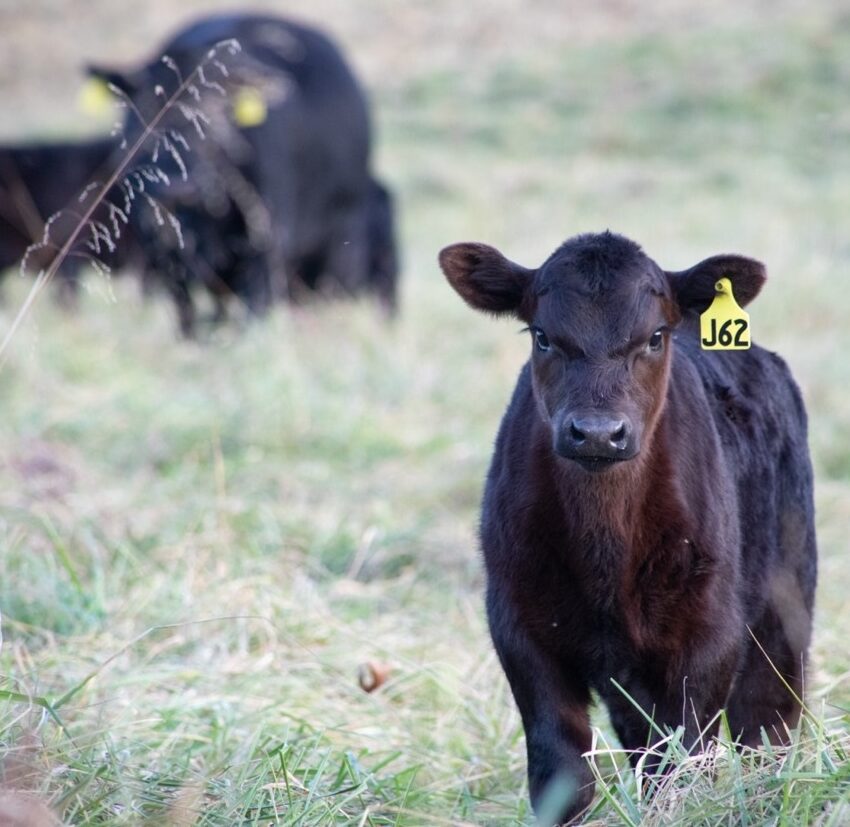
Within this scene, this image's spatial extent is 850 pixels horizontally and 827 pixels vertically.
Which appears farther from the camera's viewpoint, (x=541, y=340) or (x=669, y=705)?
(x=541, y=340)

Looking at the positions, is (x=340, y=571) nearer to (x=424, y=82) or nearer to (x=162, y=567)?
(x=162, y=567)

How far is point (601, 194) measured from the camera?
17641 mm

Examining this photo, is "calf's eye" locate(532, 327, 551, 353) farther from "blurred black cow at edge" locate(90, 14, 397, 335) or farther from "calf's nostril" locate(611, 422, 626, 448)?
"blurred black cow at edge" locate(90, 14, 397, 335)

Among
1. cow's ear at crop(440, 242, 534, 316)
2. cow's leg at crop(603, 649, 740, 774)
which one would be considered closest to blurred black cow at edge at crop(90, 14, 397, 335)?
cow's ear at crop(440, 242, 534, 316)

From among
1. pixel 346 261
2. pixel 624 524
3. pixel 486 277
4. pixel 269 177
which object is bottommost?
pixel 346 261

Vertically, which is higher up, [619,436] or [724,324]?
[724,324]

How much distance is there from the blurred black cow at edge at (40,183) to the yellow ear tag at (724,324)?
28.9ft

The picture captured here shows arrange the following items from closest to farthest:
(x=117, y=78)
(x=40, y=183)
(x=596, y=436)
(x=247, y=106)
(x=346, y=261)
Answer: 1. (x=596, y=436)
2. (x=117, y=78)
3. (x=247, y=106)
4. (x=346, y=261)
5. (x=40, y=183)

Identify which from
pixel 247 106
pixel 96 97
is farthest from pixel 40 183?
pixel 247 106

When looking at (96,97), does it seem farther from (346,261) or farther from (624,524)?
(624,524)

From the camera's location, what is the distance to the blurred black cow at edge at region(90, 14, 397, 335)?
9766 millimetres

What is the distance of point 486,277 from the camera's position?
13.2 ft

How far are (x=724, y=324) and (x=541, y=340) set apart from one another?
1.62 feet

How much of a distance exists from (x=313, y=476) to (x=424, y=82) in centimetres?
2007
